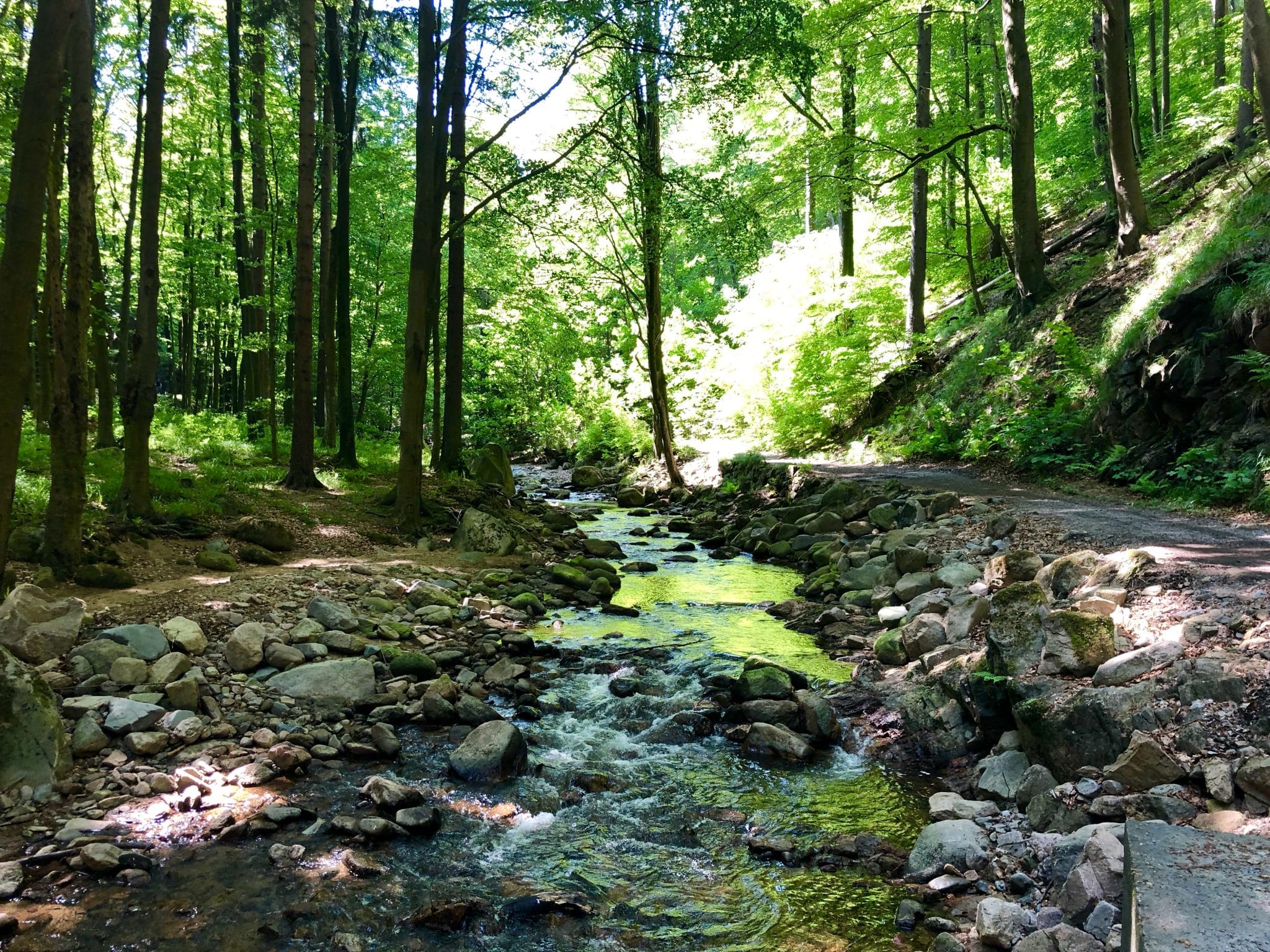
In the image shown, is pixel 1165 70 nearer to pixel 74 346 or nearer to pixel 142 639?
pixel 74 346

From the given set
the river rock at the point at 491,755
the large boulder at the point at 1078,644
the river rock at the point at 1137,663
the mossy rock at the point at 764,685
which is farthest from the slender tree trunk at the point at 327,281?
the river rock at the point at 1137,663

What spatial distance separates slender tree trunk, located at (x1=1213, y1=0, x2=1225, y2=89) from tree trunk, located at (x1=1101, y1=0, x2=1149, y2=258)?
7.06 meters

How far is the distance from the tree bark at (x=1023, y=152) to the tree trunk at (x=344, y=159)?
11578 millimetres

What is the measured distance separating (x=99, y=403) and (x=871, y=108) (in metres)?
18.5

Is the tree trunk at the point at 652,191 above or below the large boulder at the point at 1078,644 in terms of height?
above

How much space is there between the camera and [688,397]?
75.1ft

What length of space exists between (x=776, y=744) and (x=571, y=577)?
16.3ft

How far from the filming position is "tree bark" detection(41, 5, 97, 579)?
6391mm

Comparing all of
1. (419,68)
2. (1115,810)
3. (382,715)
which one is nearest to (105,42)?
(419,68)

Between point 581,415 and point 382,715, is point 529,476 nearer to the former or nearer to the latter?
point 581,415

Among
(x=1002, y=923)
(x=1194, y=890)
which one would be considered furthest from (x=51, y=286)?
(x=1194, y=890)

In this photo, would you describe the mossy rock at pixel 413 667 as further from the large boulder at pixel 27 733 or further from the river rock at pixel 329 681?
the large boulder at pixel 27 733

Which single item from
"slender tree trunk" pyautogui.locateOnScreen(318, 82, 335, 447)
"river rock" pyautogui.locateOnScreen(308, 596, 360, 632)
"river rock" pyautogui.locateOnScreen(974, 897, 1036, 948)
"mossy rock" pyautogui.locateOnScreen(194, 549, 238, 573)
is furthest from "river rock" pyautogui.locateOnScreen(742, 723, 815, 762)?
"slender tree trunk" pyautogui.locateOnScreen(318, 82, 335, 447)

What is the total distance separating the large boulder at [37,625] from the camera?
5102mm
